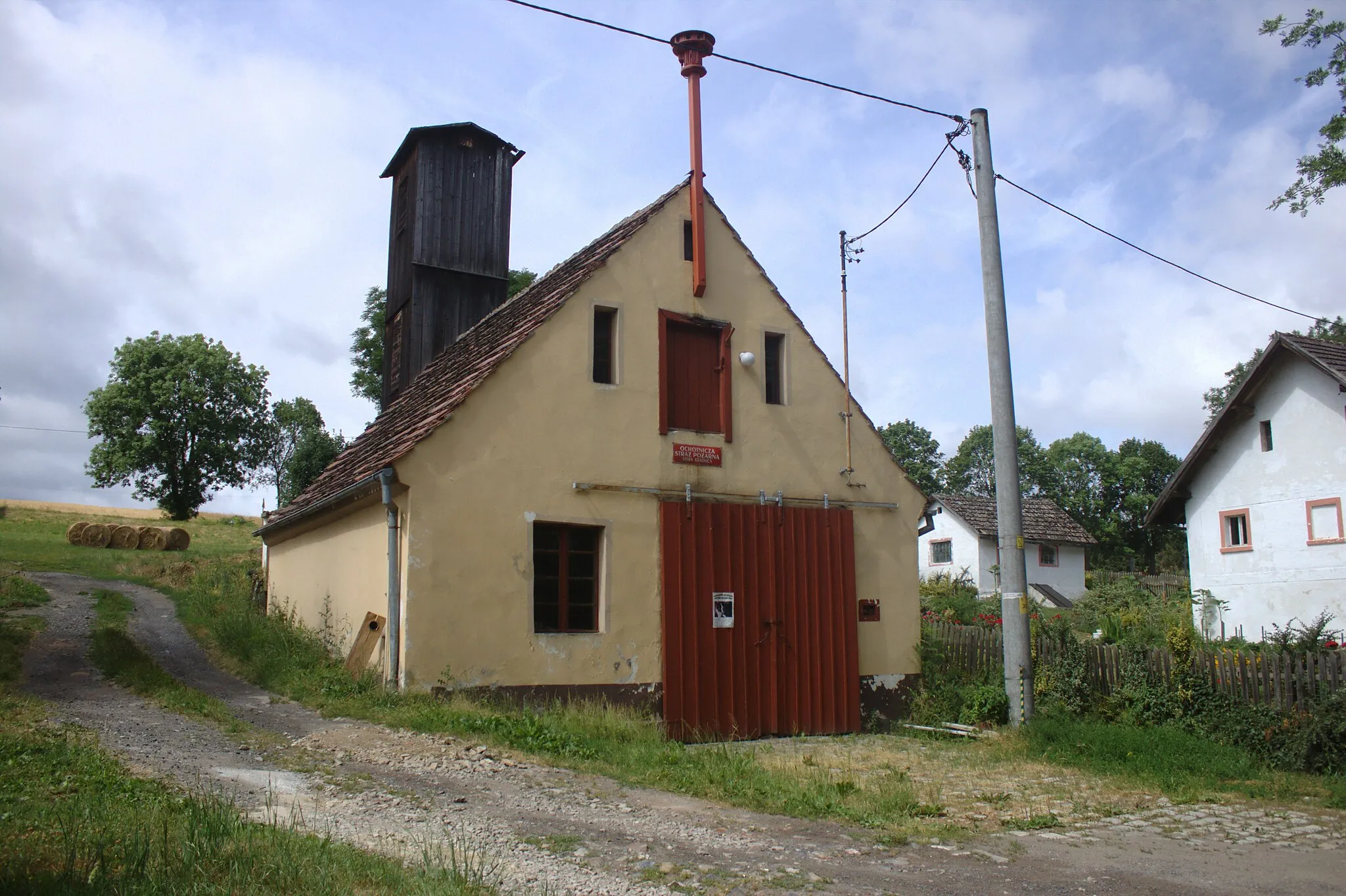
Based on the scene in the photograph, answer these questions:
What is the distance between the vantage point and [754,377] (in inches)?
575

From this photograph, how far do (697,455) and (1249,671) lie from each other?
7.32m

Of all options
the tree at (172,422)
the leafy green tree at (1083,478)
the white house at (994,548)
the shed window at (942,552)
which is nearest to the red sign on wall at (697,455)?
the white house at (994,548)

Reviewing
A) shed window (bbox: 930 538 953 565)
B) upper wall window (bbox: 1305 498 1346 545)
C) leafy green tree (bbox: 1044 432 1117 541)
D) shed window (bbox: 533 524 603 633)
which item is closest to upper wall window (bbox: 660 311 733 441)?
shed window (bbox: 533 524 603 633)

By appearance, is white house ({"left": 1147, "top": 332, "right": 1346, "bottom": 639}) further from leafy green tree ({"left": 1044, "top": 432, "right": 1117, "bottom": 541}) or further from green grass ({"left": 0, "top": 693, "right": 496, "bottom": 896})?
leafy green tree ({"left": 1044, "top": 432, "right": 1117, "bottom": 541})

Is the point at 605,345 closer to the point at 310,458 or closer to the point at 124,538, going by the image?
the point at 310,458

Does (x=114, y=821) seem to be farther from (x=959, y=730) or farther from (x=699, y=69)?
(x=699, y=69)

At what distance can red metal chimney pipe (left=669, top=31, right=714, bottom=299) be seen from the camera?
14180 mm

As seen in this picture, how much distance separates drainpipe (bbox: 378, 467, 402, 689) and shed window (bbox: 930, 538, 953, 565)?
3812cm

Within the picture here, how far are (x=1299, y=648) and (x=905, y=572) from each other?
5.30m

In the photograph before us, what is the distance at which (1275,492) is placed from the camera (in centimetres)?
2416

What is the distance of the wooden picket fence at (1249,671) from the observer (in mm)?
11195

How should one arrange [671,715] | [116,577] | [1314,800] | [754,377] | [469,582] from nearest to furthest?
[1314,800]
[469,582]
[671,715]
[754,377]
[116,577]

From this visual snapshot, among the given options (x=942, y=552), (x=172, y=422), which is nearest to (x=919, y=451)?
(x=942, y=552)

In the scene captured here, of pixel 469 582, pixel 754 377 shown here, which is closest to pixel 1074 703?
pixel 754 377
